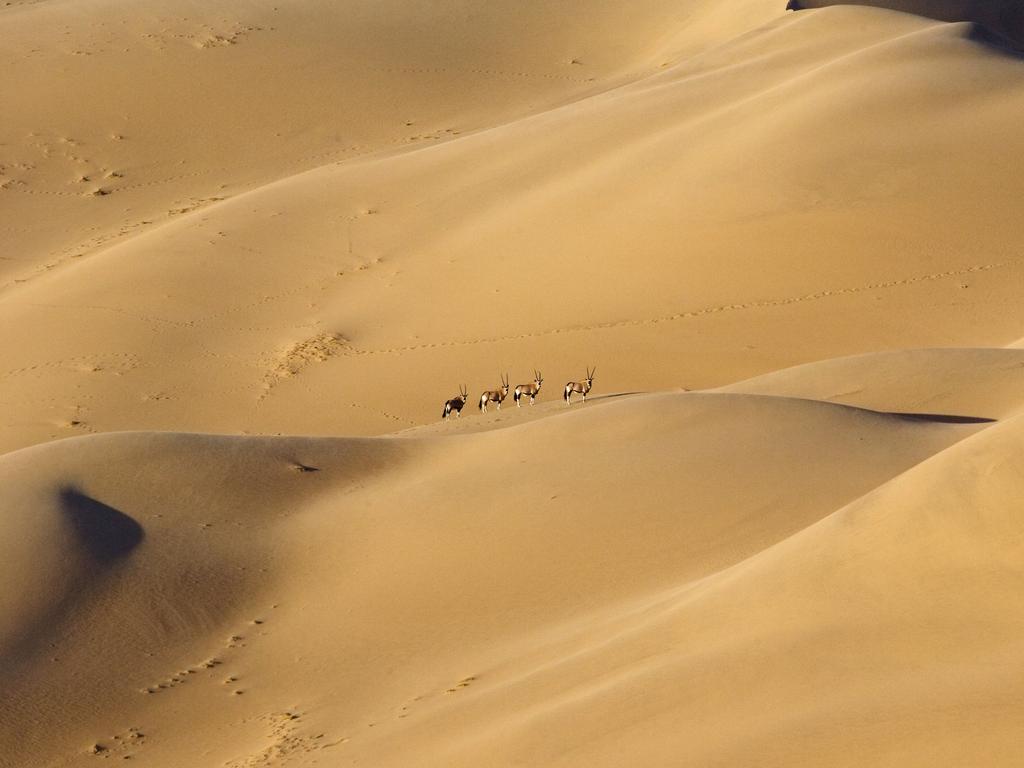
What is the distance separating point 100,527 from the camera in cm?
1018

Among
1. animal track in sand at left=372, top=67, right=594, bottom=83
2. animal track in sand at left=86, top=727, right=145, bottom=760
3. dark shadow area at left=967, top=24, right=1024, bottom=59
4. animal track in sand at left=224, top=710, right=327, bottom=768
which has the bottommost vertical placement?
animal track in sand at left=86, top=727, right=145, bottom=760

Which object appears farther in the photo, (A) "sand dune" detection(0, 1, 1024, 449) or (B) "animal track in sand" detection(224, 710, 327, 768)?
(A) "sand dune" detection(0, 1, 1024, 449)

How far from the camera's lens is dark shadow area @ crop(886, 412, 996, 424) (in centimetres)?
1205

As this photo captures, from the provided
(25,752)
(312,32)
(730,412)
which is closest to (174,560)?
(25,752)

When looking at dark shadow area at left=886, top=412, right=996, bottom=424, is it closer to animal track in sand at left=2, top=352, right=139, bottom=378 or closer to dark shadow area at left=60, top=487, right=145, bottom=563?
dark shadow area at left=60, top=487, right=145, bottom=563

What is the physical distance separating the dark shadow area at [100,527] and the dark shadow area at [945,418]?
5.73 meters

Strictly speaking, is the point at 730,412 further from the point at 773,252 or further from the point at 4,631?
the point at 773,252

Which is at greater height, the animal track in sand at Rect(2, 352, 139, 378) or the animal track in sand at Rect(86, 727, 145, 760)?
the animal track in sand at Rect(86, 727, 145, 760)

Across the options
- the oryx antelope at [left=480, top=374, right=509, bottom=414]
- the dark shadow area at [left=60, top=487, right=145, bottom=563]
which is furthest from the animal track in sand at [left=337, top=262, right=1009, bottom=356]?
the dark shadow area at [left=60, top=487, right=145, bottom=563]

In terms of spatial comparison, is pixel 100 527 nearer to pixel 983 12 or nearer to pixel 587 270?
pixel 587 270

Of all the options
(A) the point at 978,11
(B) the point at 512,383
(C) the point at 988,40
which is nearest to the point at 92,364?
(B) the point at 512,383

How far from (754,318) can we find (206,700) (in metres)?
10.1

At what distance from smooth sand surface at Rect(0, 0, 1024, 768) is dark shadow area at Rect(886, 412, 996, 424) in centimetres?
6

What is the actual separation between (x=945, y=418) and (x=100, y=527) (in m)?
6.44
